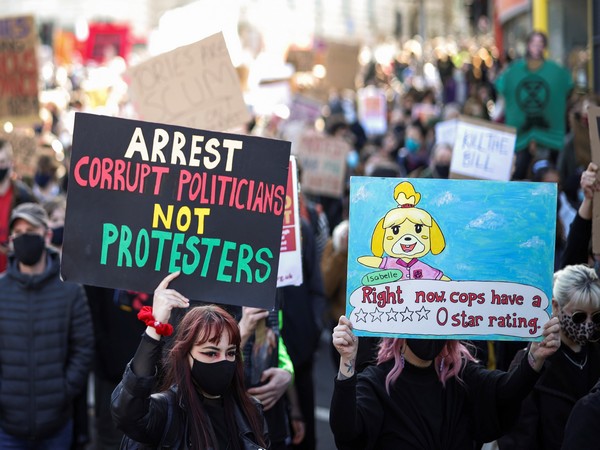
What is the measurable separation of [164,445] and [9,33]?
8140mm

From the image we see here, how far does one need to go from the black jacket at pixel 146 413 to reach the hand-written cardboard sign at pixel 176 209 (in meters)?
0.61

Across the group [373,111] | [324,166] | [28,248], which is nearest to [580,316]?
[28,248]

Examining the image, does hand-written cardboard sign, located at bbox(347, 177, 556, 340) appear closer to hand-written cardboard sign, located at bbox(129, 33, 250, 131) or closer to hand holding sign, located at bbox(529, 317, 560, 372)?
hand holding sign, located at bbox(529, 317, 560, 372)

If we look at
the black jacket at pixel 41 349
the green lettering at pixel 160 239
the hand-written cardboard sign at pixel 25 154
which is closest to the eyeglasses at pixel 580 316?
the green lettering at pixel 160 239

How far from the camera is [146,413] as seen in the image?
3740 mm

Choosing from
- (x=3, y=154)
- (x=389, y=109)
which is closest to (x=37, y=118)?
(x=3, y=154)

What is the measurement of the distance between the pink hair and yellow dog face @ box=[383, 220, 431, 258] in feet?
1.05

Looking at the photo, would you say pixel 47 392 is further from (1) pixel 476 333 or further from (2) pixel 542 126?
(2) pixel 542 126

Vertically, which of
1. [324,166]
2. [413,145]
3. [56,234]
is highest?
[413,145]

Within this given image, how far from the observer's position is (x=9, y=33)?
1122cm

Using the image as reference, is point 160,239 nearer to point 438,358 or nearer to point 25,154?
point 438,358

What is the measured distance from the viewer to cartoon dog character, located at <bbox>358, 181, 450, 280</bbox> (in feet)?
13.9

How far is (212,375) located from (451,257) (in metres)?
0.99

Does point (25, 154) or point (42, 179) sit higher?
point (25, 154)
